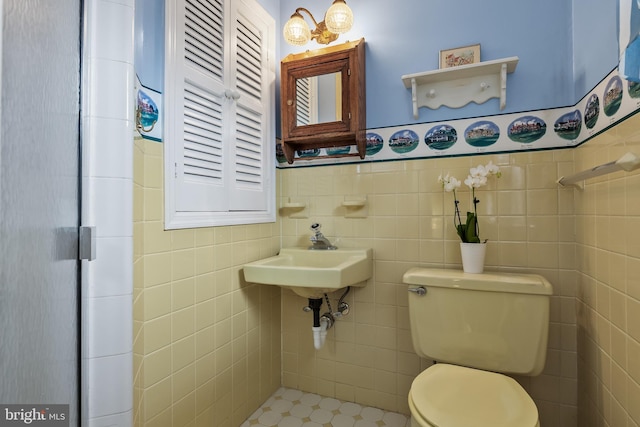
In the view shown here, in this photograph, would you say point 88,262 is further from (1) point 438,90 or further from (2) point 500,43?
(2) point 500,43

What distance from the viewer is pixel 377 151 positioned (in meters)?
1.73

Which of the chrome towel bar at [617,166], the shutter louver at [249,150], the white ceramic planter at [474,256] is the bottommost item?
the white ceramic planter at [474,256]

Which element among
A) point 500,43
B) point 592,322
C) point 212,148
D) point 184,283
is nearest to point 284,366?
point 184,283

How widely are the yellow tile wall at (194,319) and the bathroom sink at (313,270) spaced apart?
0.37ft

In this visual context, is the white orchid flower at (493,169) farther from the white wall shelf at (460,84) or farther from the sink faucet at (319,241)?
the sink faucet at (319,241)

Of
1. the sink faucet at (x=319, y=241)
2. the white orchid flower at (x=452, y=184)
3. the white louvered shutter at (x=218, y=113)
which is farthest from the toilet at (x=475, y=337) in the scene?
the white louvered shutter at (x=218, y=113)

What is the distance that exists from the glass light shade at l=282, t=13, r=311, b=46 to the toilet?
130 cm

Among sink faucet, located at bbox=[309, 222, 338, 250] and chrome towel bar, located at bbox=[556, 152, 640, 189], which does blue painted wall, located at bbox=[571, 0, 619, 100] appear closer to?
chrome towel bar, located at bbox=[556, 152, 640, 189]

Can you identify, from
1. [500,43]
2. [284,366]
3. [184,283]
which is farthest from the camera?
[284,366]

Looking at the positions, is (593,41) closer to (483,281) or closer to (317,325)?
(483,281)

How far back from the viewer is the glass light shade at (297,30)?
5.43 ft

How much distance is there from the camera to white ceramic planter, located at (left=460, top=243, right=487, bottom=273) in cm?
141

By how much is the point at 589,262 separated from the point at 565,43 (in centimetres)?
95

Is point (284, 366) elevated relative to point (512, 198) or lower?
lower
